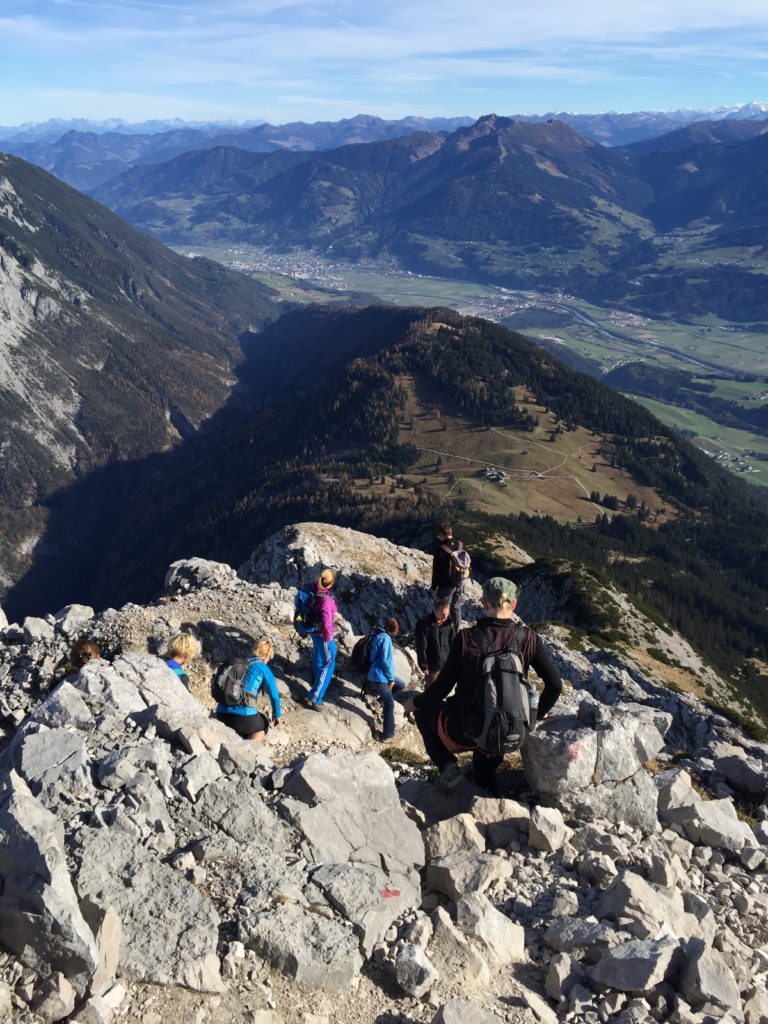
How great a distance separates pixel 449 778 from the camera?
1583cm

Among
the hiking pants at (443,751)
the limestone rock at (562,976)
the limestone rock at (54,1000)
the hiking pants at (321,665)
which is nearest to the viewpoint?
the limestone rock at (54,1000)

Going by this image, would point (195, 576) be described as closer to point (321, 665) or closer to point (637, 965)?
point (321, 665)

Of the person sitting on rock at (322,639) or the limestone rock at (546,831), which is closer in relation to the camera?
the limestone rock at (546,831)

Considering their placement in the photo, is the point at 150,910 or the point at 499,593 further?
the point at 499,593

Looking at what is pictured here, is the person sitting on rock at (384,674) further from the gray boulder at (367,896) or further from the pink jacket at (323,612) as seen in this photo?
the gray boulder at (367,896)

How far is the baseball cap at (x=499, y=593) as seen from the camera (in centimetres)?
1363

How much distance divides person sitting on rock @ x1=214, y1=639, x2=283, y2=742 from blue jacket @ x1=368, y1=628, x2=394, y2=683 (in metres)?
4.01

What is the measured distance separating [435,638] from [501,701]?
309 inches

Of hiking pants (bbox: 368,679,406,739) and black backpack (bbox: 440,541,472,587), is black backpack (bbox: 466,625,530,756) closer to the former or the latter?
hiking pants (bbox: 368,679,406,739)

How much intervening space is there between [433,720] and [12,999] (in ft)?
27.9

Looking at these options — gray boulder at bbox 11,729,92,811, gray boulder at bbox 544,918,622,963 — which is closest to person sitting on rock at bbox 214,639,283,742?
gray boulder at bbox 11,729,92,811

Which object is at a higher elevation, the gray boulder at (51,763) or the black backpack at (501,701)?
the black backpack at (501,701)

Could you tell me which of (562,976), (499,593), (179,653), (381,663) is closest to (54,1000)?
(562,976)

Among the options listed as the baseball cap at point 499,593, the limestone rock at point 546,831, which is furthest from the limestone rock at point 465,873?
the baseball cap at point 499,593
